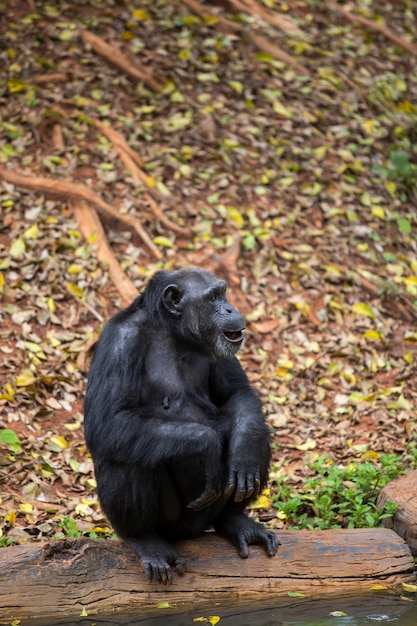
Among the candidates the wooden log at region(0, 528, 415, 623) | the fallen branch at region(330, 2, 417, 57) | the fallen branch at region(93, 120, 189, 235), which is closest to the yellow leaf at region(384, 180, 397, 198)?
the fallen branch at region(93, 120, 189, 235)

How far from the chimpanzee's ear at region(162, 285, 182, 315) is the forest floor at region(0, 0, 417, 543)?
2.16 metres

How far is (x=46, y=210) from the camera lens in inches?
422

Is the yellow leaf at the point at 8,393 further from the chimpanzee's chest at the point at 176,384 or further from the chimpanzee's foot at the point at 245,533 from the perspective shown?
the chimpanzee's foot at the point at 245,533

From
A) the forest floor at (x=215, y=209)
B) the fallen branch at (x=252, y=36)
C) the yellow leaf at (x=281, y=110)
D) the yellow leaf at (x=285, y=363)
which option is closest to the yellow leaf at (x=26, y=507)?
the forest floor at (x=215, y=209)

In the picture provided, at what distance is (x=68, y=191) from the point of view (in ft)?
35.4

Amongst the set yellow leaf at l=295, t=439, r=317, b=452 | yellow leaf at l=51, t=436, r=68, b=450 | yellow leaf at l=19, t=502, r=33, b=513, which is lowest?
yellow leaf at l=51, t=436, r=68, b=450

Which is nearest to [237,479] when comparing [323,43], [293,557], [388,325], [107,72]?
[293,557]

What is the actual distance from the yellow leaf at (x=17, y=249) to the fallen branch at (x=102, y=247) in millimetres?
819

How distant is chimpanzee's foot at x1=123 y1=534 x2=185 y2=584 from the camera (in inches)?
225

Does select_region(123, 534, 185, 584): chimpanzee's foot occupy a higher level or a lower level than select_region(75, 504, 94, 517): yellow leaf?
higher

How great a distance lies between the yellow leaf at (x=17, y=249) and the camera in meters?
10.0

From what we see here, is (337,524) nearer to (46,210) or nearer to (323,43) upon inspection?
(46,210)

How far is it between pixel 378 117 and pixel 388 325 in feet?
16.0

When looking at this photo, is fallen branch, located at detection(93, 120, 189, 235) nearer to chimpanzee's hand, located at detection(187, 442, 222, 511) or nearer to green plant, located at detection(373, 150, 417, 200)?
green plant, located at detection(373, 150, 417, 200)
